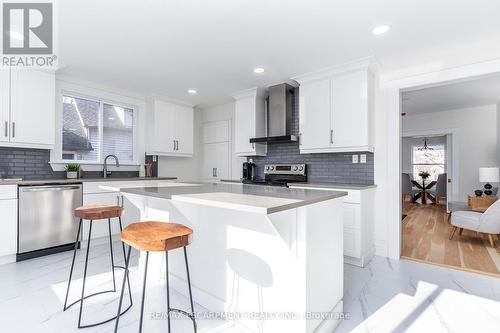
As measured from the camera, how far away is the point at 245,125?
4.30m

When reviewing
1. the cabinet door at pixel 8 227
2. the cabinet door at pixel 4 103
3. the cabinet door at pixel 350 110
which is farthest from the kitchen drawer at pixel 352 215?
the cabinet door at pixel 4 103

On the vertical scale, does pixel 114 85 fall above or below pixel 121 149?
above

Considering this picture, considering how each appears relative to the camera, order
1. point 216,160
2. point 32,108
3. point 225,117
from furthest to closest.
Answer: point 216,160, point 225,117, point 32,108

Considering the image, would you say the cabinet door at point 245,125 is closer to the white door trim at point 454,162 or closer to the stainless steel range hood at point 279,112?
the stainless steel range hood at point 279,112

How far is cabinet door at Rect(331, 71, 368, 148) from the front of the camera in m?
3.05

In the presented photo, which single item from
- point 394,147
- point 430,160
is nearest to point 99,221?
point 394,147

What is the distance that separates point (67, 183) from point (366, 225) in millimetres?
3664

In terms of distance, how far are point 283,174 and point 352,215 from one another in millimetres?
1438

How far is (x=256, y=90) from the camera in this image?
162 inches

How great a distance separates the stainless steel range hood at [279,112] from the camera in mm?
3867

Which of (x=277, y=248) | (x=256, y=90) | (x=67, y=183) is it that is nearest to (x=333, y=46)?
(x=256, y=90)

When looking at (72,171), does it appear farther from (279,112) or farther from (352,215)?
(352,215)

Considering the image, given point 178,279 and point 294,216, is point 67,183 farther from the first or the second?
point 294,216

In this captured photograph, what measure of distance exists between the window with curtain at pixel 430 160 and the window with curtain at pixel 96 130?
29.4 ft
